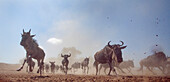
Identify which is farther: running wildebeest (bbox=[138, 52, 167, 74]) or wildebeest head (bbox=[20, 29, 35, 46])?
running wildebeest (bbox=[138, 52, 167, 74])

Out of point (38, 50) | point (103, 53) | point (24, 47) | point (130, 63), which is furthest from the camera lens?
point (130, 63)

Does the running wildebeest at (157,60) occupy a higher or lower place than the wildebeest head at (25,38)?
lower

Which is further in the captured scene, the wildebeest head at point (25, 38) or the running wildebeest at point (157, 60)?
the running wildebeest at point (157, 60)

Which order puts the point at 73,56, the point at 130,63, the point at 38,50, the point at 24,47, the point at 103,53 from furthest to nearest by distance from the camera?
the point at 73,56
the point at 130,63
the point at 103,53
the point at 38,50
the point at 24,47

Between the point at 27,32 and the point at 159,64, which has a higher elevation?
the point at 27,32

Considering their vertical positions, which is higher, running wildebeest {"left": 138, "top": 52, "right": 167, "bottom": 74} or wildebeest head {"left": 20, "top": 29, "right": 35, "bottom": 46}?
wildebeest head {"left": 20, "top": 29, "right": 35, "bottom": 46}

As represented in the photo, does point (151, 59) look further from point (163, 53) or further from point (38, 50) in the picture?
point (38, 50)

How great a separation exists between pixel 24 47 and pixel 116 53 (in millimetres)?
5823

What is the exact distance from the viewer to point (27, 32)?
8648 mm

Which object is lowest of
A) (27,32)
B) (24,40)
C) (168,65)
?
(168,65)

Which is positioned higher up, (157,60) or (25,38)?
(25,38)

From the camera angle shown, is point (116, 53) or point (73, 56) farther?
point (73, 56)

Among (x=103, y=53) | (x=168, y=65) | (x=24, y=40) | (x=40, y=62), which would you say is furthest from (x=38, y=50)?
(x=168, y=65)

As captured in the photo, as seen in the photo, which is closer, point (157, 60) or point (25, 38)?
point (25, 38)
